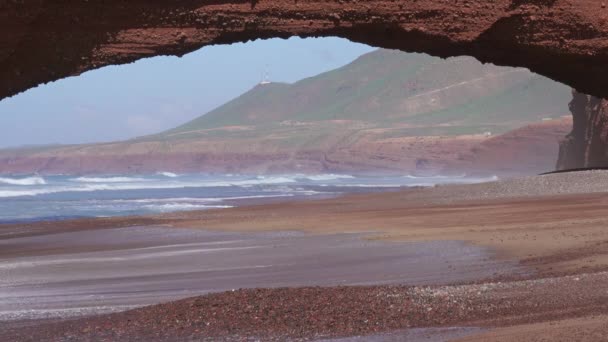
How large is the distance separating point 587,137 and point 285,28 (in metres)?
45.3

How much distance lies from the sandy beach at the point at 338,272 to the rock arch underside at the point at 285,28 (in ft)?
8.66

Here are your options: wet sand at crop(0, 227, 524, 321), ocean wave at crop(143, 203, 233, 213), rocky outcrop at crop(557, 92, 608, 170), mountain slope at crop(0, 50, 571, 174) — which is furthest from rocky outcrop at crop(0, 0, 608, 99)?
mountain slope at crop(0, 50, 571, 174)

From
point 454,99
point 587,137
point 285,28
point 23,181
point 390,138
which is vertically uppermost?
point 285,28

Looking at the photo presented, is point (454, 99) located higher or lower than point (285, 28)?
lower

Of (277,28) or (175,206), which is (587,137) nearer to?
(175,206)

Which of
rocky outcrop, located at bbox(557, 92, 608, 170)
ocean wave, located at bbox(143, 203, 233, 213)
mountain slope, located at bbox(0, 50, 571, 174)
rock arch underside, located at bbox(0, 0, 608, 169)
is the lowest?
mountain slope, located at bbox(0, 50, 571, 174)

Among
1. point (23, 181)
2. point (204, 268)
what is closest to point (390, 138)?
point (23, 181)

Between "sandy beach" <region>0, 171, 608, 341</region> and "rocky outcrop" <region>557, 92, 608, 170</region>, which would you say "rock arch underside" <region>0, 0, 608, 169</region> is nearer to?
"sandy beach" <region>0, 171, 608, 341</region>

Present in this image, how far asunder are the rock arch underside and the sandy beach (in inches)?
104

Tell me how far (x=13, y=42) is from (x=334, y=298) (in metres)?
5.20

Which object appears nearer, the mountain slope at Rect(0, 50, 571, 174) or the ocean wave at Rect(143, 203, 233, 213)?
the ocean wave at Rect(143, 203, 233, 213)

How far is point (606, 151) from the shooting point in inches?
1868

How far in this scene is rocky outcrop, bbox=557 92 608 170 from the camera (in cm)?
4784

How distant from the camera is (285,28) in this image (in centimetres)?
970
